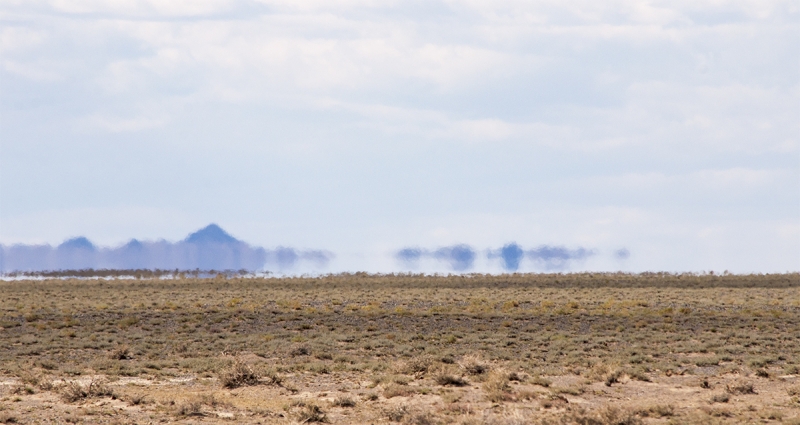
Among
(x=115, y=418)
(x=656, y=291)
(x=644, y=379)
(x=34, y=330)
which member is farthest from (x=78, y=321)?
(x=656, y=291)

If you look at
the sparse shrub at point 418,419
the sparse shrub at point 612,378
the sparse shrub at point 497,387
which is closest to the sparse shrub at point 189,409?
the sparse shrub at point 418,419

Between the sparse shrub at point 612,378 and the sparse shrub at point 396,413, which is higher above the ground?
the sparse shrub at point 612,378

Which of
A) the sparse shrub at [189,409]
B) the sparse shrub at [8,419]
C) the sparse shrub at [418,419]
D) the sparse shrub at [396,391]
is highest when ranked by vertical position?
the sparse shrub at [396,391]

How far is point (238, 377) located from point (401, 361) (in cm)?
564

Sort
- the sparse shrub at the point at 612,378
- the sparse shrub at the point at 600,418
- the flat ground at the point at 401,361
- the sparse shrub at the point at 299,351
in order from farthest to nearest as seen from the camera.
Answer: the sparse shrub at the point at 299,351, the sparse shrub at the point at 612,378, the flat ground at the point at 401,361, the sparse shrub at the point at 600,418

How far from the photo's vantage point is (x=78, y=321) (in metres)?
39.0

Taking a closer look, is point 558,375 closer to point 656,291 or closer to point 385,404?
point 385,404

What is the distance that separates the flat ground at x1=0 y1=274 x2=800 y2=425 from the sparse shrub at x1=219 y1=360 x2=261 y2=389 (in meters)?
0.04

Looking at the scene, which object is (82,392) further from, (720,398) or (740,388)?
(740,388)

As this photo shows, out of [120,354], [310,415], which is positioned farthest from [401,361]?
[120,354]

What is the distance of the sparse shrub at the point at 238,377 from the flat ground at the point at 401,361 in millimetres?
42

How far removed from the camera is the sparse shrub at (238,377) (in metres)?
21.3

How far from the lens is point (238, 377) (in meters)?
21.5

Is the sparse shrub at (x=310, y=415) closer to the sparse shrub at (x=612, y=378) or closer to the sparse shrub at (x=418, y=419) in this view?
the sparse shrub at (x=418, y=419)
